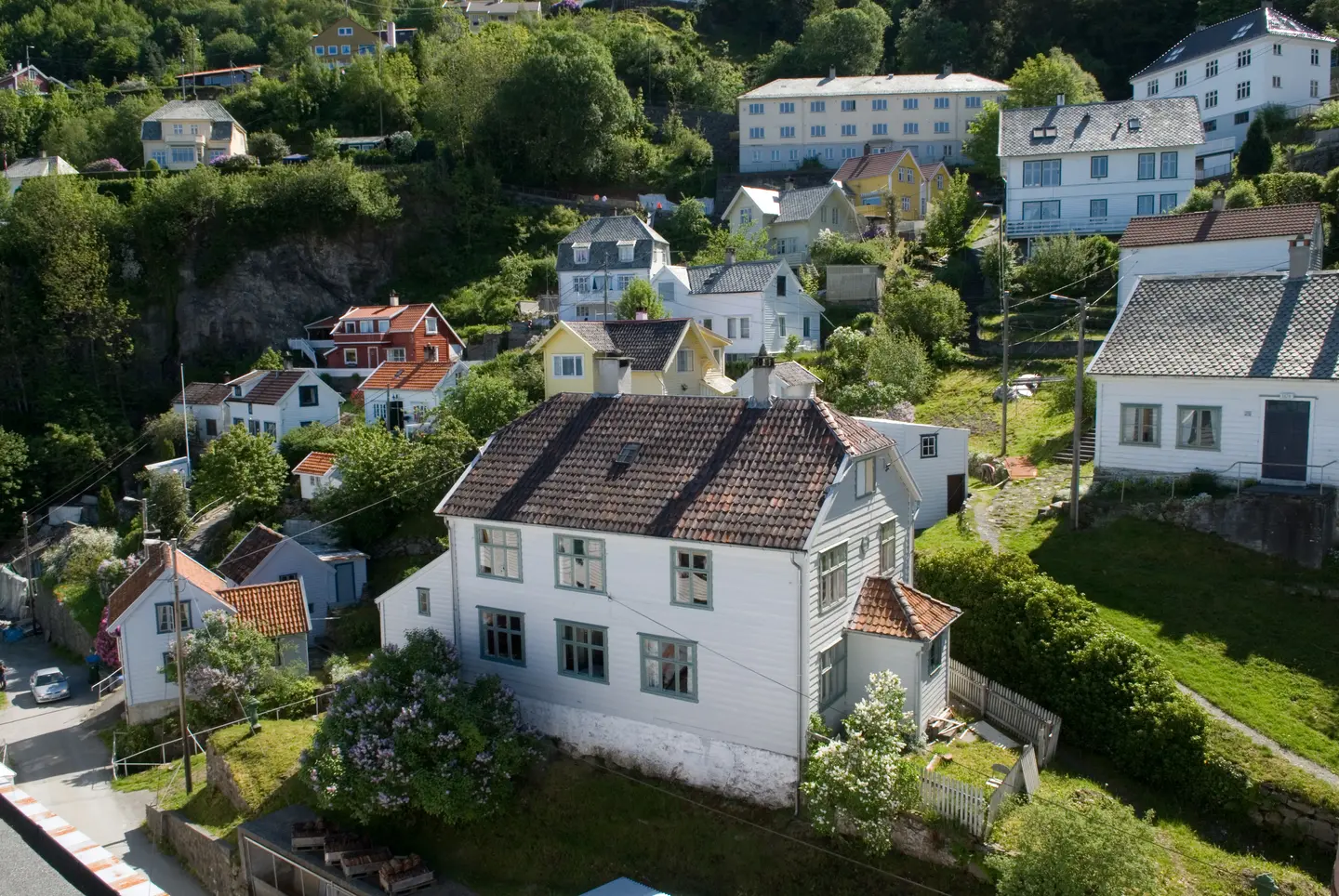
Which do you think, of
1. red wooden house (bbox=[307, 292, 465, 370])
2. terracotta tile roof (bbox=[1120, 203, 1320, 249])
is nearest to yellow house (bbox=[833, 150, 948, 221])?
terracotta tile roof (bbox=[1120, 203, 1320, 249])

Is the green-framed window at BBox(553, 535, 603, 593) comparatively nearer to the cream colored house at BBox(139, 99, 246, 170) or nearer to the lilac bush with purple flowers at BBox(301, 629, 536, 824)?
the lilac bush with purple flowers at BBox(301, 629, 536, 824)

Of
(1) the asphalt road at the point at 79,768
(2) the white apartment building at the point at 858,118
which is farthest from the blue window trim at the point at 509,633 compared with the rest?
(2) the white apartment building at the point at 858,118

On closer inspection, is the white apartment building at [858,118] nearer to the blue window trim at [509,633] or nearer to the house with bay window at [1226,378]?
the house with bay window at [1226,378]

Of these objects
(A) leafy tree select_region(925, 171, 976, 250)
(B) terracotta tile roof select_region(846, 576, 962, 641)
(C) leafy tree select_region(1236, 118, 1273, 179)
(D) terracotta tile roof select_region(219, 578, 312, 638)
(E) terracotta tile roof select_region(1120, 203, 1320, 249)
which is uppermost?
(C) leafy tree select_region(1236, 118, 1273, 179)

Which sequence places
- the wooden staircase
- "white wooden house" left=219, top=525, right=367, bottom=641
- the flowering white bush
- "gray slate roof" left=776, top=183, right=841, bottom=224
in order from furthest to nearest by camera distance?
"gray slate roof" left=776, top=183, right=841, bottom=224 < "white wooden house" left=219, top=525, right=367, bottom=641 < the wooden staircase < the flowering white bush

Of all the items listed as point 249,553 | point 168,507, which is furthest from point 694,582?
point 168,507

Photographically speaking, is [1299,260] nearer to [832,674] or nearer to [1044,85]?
[832,674]
